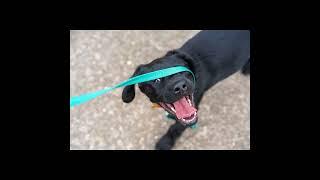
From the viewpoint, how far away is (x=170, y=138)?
499 centimetres

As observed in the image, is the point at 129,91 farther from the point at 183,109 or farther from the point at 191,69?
the point at 191,69

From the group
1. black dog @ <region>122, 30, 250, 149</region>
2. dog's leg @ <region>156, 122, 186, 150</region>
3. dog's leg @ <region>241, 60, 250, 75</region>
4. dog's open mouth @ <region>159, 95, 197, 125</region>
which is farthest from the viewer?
dog's leg @ <region>241, 60, 250, 75</region>

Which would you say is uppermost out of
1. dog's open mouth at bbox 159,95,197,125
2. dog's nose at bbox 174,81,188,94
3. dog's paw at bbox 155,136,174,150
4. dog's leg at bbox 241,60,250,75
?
dog's leg at bbox 241,60,250,75

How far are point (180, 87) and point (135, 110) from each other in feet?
5.61

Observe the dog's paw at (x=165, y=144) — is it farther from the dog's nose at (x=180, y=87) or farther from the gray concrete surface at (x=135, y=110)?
the dog's nose at (x=180, y=87)

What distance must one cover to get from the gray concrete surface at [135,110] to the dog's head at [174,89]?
1178 millimetres

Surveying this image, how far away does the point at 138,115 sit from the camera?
17.0 feet

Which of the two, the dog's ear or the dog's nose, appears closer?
the dog's nose

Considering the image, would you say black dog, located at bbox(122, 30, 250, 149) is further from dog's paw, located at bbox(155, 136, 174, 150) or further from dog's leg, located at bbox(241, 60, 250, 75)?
dog's leg, located at bbox(241, 60, 250, 75)

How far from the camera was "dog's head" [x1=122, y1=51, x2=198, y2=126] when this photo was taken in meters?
3.63

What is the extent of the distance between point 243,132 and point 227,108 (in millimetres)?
386

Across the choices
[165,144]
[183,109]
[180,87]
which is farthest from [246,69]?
[180,87]

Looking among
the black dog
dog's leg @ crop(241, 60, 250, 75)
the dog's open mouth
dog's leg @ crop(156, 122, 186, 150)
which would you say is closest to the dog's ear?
the black dog

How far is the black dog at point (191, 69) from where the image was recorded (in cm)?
369
